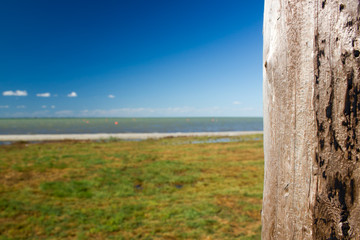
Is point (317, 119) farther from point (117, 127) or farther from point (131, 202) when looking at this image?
point (117, 127)

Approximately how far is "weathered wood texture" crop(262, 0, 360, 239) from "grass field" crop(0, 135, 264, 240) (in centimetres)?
437

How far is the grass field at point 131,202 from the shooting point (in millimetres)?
4930

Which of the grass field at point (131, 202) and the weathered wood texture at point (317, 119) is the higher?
the weathered wood texture at point (317, 119)

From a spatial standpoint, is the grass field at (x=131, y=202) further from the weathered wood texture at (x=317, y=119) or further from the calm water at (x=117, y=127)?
the calm water at (x=117, y=127)

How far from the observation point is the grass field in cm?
493

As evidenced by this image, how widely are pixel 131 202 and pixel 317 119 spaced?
6770mm

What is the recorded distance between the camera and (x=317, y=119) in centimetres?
78

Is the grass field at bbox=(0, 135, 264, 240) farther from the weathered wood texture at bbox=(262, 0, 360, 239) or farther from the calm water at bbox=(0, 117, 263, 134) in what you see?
the calm water at bbox=(0, 117, 263, 134)

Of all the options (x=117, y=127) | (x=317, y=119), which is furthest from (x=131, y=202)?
(x=117, y=127)

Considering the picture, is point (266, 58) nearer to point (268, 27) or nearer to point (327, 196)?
point (268, 27)

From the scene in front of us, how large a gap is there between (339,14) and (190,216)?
5.53 metres

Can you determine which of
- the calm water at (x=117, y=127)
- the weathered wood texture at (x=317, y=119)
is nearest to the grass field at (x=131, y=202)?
the weathered wood texture at (x=317, y=119)

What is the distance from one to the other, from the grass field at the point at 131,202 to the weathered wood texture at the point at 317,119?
172 inches

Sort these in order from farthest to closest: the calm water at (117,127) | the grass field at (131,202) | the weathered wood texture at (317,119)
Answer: the calm water at (117,127) < the grass field at (131,202) < the weathered wood texture at (317,119)
